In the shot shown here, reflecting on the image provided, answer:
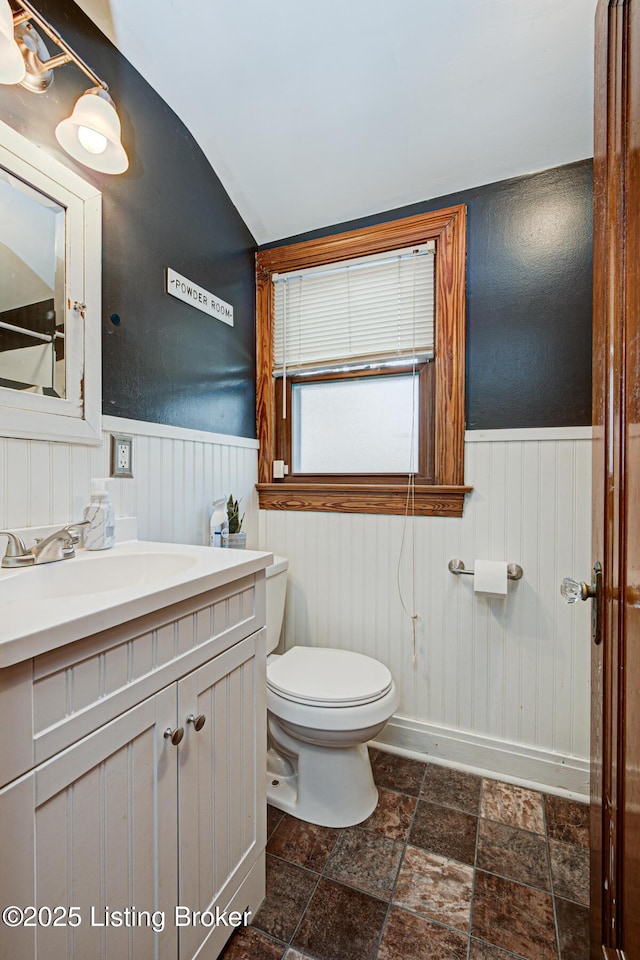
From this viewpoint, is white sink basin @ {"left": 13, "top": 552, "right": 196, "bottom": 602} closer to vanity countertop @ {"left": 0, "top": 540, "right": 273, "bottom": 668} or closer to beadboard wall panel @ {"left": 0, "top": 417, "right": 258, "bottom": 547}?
vanity countertop @ {"left": 0, "top": 540, "right": 273, "bottom": 668}

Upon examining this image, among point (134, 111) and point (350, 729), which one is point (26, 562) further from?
point (134, 111)

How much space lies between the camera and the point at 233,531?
64.9 inches

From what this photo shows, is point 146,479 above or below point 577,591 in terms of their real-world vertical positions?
above

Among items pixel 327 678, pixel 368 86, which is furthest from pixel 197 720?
pixel 368 86

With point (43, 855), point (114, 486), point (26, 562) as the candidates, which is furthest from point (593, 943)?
point (114, 486)

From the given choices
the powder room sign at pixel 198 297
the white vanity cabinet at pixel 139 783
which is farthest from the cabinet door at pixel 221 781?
the powder room sign at pixel 198 297

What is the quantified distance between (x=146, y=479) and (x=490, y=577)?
48.2 inches

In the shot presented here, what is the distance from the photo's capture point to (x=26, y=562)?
93 centimetres

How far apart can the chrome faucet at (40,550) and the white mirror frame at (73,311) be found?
249 millimetres

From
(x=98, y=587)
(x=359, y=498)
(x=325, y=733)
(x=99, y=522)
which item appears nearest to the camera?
(x=98, y=587)

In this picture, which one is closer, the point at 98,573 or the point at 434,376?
the point at 98,573

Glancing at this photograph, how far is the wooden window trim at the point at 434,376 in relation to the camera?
1.59 meters

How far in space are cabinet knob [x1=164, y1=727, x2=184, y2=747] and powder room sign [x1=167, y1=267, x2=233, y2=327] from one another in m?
1.32

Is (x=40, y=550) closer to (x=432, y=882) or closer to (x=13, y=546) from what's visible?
(x=13, y=546)
